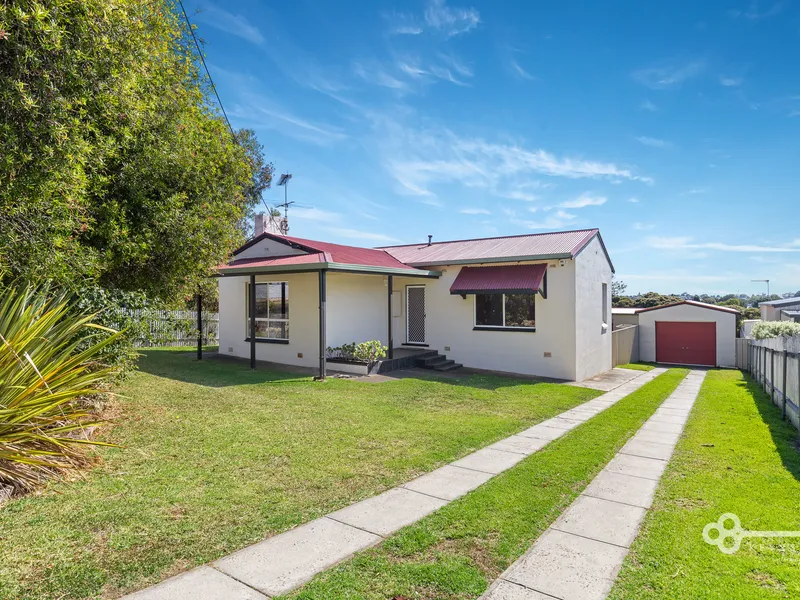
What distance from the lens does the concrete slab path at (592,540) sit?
2980 mm

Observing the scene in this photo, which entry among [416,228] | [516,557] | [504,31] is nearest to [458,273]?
[504,31]

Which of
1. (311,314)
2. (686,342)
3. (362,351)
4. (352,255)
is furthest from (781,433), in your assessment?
(686,342)

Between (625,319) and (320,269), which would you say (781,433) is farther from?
(625,319)

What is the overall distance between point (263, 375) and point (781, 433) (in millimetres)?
11271

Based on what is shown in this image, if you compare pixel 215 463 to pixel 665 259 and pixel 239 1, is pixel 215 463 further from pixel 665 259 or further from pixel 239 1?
pixel 665 259

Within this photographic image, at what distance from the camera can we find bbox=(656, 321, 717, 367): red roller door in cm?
2203

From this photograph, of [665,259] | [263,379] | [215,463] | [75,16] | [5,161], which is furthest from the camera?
[665,259]

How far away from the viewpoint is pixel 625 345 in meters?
20.7

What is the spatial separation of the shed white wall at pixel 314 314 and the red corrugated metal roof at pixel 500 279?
2.79 m

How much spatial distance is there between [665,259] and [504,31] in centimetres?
2799

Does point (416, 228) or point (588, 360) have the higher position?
point (416, 228)

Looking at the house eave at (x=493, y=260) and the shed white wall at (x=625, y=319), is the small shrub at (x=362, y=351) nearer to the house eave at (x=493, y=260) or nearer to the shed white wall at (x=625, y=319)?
the house eave at (x=493, y=260)

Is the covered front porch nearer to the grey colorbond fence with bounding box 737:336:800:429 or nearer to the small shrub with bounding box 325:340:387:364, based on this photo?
the small shrub with bounding box 325:340:387:364

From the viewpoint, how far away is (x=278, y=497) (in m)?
4.41
